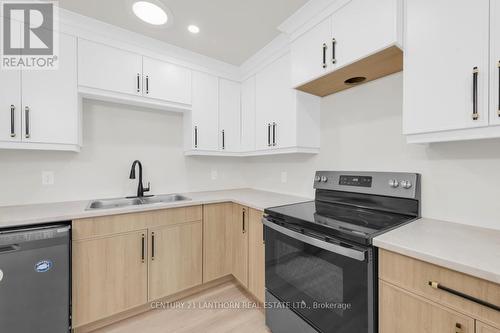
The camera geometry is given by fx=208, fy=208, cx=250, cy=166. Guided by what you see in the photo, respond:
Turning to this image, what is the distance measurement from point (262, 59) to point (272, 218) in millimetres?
1652

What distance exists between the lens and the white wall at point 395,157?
110 cm

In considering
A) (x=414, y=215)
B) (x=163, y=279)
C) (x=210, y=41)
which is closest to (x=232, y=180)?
(x=163, y=279)

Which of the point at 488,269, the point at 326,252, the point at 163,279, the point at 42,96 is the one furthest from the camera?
the point at 163,279

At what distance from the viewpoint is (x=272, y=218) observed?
4.93ft

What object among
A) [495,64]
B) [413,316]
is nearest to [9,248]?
[413,316]

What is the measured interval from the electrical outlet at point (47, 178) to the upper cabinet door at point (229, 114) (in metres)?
1.57

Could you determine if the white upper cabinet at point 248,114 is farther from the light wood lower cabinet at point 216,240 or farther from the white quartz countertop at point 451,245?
the white quartz countertop at point 451,245

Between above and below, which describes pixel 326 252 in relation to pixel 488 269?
below

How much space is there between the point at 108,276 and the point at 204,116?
5.56 feet

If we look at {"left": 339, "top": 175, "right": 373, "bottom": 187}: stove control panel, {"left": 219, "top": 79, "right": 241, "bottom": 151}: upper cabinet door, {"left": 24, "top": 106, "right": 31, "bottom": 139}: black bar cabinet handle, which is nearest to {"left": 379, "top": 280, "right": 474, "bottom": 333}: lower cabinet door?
{"left": 339, "top": 175, "right": 373, "bottom": 187}: stove control panel

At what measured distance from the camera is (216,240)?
2.10m

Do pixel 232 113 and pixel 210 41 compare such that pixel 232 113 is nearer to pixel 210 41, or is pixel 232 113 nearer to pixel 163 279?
pixel 210 41
